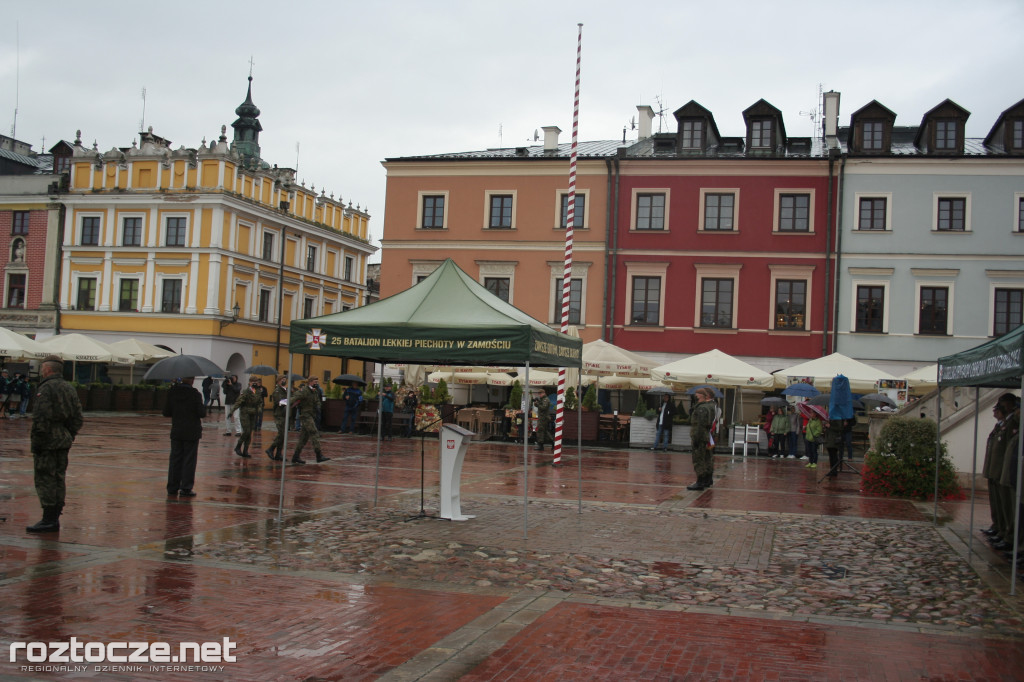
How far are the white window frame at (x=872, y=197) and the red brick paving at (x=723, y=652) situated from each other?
31130mm

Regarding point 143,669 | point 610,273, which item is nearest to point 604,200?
point 610,273

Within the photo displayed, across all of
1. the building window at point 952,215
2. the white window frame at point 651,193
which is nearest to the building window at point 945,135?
the building window at point 952,215

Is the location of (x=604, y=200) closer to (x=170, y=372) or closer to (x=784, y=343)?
(x=784, y=343)

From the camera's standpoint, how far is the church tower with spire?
63.7m

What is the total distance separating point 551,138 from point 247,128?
3209cm

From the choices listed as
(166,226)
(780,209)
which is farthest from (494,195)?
(166,226)

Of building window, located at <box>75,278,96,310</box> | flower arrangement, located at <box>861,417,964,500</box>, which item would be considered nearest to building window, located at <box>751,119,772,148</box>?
flower arrangement, located at <box>861,417,964,500</box>

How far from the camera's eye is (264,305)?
55.8 meters

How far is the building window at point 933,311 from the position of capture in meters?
34.8

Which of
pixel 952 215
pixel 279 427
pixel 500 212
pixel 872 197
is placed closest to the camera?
pixel 279 427

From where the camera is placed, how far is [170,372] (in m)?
20.2

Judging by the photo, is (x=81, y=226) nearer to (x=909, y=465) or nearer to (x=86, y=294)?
(x=86, y=294)

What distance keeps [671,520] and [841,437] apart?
10203 mm

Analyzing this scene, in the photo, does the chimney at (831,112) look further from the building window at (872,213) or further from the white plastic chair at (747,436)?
the white plastic chair at (747,436)
